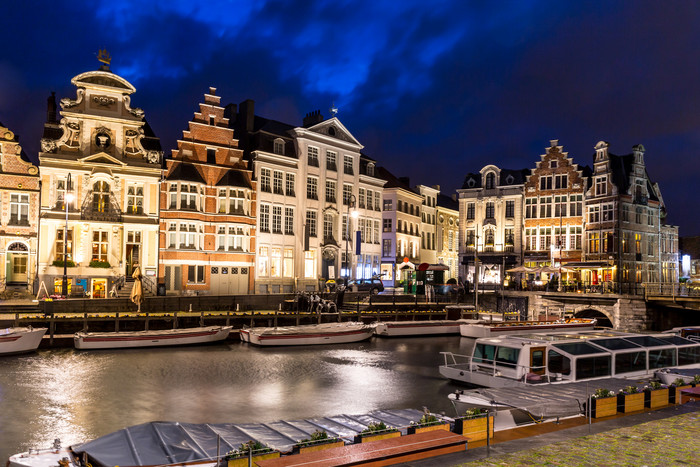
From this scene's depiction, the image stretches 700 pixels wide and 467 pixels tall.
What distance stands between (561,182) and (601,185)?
13.8ft

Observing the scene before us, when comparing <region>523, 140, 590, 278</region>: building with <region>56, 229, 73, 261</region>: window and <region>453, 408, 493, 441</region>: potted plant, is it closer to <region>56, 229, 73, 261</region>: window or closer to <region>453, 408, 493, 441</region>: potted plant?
<region>56, 229, 73, 261</region>: window

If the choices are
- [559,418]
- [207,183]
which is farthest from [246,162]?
[559,418]

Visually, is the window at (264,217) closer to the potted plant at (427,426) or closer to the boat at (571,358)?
the boat at (571,358)

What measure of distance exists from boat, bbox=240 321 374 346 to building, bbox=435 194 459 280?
3973 cm

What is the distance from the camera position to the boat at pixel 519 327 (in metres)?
38.6

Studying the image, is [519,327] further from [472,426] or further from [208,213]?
[472,426]

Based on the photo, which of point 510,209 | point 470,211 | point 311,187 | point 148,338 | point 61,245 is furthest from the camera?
point 470,211

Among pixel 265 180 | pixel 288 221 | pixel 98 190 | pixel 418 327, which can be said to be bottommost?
pixel 418 327

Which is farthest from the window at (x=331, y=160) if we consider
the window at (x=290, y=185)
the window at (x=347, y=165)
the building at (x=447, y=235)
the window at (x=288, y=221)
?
the building at (x=447, y=235)

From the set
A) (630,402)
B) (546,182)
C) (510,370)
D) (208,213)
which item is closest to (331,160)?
(208,213)

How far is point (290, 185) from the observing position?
52000 millimetres

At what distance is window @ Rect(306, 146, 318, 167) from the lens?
176 ft

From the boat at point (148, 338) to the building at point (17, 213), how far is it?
40.5 feet

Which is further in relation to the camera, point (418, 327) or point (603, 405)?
point (418, 327)
